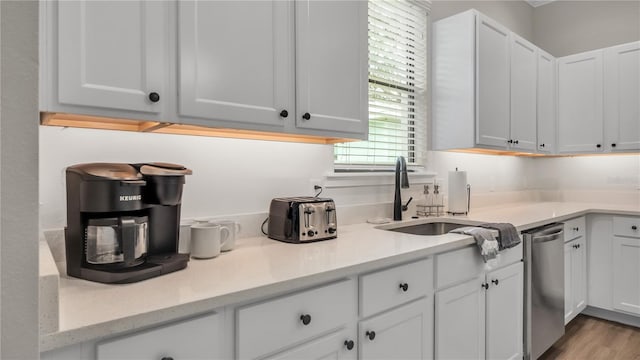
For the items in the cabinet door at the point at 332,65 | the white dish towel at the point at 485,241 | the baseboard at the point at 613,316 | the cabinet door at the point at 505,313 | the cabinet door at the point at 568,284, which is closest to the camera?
the cabinet door at the point at 332,65

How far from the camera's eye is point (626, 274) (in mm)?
3078

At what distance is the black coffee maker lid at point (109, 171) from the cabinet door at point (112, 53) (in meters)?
0.18

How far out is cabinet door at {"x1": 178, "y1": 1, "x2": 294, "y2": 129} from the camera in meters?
1.30

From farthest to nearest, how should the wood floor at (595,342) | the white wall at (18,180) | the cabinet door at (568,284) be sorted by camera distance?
the cabinet door at (568,284) < the wood floor at (595,342) < the white wall at (18,180)

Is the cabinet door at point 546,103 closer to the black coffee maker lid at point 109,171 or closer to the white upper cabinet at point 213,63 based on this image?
the white upper cabinet at point 213,63

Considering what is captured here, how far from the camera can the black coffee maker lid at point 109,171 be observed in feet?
3.51

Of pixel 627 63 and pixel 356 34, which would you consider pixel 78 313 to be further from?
pixel 627 63

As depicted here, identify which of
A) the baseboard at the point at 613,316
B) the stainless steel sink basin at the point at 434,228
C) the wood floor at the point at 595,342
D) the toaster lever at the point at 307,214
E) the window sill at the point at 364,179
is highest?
the window sill at the point at 364,179

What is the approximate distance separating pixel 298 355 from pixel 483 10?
3.43 metres

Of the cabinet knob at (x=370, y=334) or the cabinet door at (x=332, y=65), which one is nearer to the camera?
the cabinet knob at (x=370, y=334)

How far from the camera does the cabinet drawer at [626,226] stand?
3.03 meters

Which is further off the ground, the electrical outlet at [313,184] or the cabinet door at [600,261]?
A: the electrical outlet at [313,184]

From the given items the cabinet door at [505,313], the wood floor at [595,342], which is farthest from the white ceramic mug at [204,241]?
the wood floor at [595,342]

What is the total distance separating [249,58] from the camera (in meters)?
1.45
